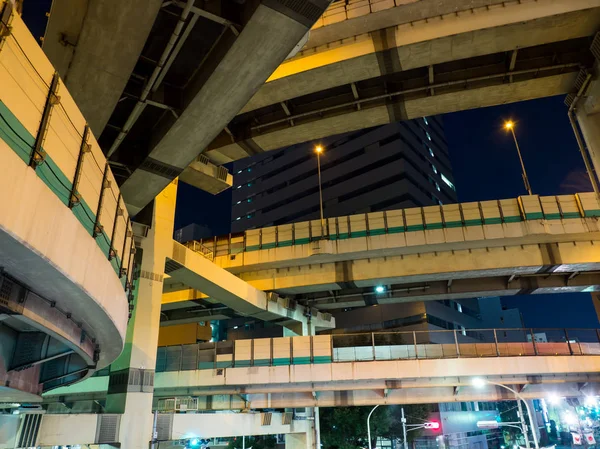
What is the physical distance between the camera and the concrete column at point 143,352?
623 inches

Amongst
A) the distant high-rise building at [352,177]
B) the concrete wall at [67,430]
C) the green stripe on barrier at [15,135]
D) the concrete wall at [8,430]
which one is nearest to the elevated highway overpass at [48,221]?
the green stripe on barrier at [15,135]

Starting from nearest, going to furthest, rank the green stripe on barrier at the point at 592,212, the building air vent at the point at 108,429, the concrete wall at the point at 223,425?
the building air vent at the point at 108,429, the concrete wall at the point at 223,425, the green stripe on barrier at the point at 592,212

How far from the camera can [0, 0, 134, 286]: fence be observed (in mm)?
5020

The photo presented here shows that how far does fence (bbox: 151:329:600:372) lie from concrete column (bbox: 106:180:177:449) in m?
6.66

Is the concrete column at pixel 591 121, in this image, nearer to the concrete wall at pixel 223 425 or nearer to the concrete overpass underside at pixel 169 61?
the concrete overpass underside at pixel 169 61

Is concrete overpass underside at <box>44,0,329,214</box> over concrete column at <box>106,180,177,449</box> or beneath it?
over

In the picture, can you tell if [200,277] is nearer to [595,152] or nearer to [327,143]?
[595,152]

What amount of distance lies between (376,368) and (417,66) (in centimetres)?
1471

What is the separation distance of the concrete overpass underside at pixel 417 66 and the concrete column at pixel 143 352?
4841 millimetres

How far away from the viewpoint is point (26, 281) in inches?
240

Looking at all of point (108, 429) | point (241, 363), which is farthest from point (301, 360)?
point (108, 429)

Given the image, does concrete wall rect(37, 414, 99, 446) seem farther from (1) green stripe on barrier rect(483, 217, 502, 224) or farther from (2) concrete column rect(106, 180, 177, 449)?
(1) green stripe on barrier rect(483, 217, 502, 224)

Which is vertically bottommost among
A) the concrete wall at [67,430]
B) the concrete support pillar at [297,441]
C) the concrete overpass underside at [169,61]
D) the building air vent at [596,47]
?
the concrete support pillar at [297,441]

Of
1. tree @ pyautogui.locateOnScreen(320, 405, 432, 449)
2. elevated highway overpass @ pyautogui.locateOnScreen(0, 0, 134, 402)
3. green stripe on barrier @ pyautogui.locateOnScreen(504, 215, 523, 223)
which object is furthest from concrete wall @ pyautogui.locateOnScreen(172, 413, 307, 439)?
green stripe on barrier @ pyautogui.locateOnScreen(504, 215, 523, 223)
